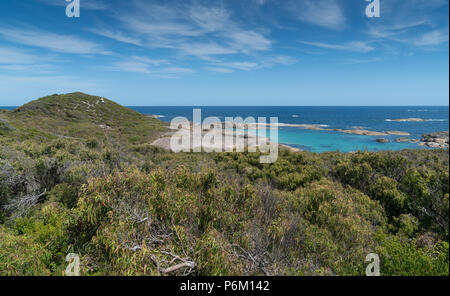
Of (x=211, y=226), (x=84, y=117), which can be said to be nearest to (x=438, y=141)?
(x=211, y=226)

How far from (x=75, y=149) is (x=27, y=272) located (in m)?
13.9

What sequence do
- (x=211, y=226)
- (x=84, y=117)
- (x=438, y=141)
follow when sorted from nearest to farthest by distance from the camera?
(x=211, y=226), (x=438, y=141), (x=84, y=117)

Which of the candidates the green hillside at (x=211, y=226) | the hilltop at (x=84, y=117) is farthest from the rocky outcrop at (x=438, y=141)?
the hilltop at (x=84, y=117)

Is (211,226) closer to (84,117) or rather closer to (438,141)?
(438,141)

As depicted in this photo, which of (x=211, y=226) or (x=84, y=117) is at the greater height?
(x=84, y=117)

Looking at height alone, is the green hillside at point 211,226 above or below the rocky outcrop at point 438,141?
below

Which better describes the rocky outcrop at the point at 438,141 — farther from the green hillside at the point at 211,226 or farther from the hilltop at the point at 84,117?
the hilltop at the point at 84,117

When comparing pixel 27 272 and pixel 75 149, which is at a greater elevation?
pixel 75 149

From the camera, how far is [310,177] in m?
12.6

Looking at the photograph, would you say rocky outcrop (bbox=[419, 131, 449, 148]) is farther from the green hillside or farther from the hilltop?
the hilltop

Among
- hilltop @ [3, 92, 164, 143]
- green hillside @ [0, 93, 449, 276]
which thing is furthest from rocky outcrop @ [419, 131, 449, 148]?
hilltop @ [3, 92, 164, 143]

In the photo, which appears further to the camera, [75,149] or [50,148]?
[75,149]
